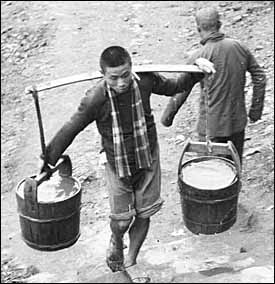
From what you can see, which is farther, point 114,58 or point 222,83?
point 222,83

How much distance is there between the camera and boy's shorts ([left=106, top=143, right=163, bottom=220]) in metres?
4.19

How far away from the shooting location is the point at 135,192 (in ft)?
13.9

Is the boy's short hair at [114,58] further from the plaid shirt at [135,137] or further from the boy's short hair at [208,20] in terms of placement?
the boy's short hair at [208,20]

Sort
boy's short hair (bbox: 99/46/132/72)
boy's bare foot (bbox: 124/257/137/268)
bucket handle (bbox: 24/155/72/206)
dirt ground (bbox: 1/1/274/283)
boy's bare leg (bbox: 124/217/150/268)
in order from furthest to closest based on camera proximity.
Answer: dirt ground (bbox: 1/1/274/283) → boy's bare foot (bbox: 124/257/137/268) → boy's bare leg (bbox: 124/217/150/268) → bucket handle (bbox: 24/155/72/206) → boy's short hair (bbox: 99/46/132/72)

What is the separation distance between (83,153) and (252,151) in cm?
179

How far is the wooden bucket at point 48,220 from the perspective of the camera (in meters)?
4.00

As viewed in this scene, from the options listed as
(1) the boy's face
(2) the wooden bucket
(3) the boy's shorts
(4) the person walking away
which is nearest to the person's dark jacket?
(4) the person walking away

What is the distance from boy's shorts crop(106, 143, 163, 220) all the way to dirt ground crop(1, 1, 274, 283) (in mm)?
543

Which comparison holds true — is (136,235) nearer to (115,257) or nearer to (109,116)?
(115,257)

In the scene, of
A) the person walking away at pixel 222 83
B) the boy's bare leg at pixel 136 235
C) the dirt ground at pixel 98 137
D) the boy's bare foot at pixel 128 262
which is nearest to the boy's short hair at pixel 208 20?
the person walking away at pixel 222 83

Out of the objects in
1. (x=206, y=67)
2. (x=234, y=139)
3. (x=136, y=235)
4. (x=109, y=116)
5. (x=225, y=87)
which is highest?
(x=206, y=67)

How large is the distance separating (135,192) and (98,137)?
10.6ft

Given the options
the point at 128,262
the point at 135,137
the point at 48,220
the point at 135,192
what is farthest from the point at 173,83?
the point at 128,262

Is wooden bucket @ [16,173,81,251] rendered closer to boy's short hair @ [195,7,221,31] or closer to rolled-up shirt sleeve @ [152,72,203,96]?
rolled-up shirt sleeve @ [152,72,203,96]
